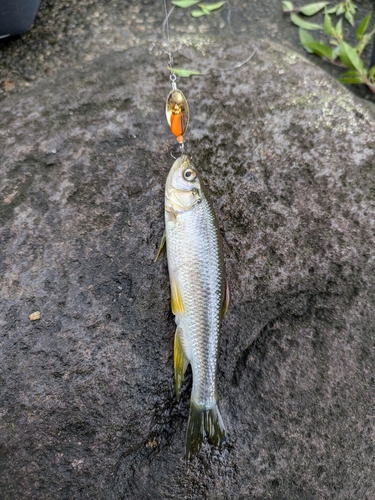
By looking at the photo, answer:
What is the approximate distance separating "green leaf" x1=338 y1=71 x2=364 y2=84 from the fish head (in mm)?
2225

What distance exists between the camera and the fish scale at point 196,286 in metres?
2.61

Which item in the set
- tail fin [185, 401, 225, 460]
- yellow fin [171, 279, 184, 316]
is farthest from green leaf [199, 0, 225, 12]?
tail fin [185, 401, 225, 460]

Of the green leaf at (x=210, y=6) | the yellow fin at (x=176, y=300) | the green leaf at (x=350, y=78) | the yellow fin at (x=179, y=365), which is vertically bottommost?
the yellow fin at (x=179, y=365)

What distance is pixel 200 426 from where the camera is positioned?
2596mm

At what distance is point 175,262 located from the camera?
273cm

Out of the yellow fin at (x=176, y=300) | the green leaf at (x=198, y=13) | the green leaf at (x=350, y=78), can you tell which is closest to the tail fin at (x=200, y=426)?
the yellow fin at (x=176, y=300)

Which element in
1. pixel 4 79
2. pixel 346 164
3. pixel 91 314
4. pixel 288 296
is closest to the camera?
pixel 91 314

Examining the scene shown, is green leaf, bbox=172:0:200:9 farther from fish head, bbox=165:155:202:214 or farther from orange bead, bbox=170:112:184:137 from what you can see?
fish head, bbox=165:155:202:214

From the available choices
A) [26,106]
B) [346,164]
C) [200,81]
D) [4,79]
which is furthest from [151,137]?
[4,79]

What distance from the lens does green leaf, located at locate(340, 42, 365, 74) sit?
13.6ft

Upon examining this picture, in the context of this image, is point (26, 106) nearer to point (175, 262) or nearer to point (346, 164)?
point (175, 262)

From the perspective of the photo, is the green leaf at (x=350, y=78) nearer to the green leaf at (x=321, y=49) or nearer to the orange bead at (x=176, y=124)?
the green leaf at (x=321, y=49)

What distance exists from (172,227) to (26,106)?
1.28 meters

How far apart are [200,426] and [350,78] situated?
10.7ft
